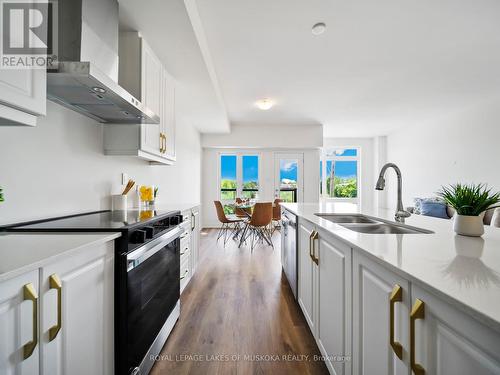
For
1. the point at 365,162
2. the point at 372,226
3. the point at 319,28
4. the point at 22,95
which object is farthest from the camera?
the point at 365,162

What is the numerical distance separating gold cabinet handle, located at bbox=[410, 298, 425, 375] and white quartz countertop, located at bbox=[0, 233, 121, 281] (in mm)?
1048

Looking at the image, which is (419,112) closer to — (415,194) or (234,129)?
(415,194)

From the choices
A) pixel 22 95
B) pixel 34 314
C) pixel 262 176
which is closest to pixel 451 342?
pixel 34 314

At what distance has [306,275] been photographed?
1.72m

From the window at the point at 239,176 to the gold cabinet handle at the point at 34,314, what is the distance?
5662mm

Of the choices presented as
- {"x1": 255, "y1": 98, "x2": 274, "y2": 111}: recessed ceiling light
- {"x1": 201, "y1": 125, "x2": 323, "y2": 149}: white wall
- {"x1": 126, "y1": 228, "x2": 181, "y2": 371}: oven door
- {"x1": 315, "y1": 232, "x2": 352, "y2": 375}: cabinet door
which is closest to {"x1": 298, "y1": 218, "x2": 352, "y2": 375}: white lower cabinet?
{"x1": 315, "y1": 232, "x2": 352, "y2": 375}: cabinet door

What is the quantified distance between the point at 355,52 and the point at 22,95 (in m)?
2.99

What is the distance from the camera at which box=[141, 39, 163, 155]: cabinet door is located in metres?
1.85

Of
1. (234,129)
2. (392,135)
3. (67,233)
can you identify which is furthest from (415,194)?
(67,233)

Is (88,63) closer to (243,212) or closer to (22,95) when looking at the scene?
(22,95)

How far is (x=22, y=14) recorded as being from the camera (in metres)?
0.85

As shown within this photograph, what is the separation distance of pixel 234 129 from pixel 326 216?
14.3ft

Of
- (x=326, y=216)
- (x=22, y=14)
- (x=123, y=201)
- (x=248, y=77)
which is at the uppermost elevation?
(x=248, y=77)

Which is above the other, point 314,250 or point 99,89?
point 99,89
